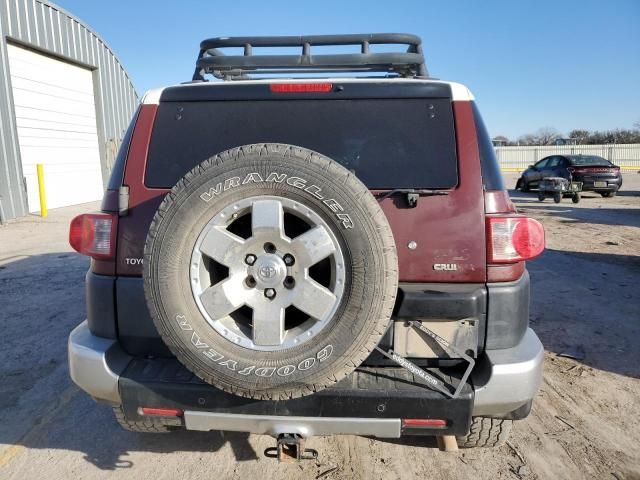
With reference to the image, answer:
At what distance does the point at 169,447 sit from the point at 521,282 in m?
2.19

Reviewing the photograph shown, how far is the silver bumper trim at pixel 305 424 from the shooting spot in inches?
79.0

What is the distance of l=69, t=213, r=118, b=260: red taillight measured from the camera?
222 centimetres

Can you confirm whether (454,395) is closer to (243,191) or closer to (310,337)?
(310,337)

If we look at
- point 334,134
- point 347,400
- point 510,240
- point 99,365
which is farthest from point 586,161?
point 99,365

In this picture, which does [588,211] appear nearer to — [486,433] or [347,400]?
[486,433]

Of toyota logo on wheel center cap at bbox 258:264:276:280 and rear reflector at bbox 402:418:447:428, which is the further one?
rear reflector at bbox 402:418:447:428

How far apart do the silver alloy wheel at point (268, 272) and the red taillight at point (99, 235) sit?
57 cm

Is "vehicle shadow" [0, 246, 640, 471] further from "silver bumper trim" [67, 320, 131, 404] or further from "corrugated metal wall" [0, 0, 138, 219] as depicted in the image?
"corrugated metal wall" [0, 0, 138, 219]

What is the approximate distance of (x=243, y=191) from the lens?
1874mm

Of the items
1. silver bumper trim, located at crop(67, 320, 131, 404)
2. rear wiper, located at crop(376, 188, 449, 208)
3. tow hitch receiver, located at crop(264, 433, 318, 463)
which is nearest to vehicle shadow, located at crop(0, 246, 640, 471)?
tow hitch receiver, located at crop(264, 433, 318, 463)

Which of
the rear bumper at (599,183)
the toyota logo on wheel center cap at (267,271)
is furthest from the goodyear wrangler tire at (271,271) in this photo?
the rear bumper at (599,183)

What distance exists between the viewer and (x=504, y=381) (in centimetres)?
202

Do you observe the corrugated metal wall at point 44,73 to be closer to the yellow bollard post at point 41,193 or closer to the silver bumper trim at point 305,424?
the yellow bollard post at point 41,193

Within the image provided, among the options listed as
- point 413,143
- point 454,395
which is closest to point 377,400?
point 454,395
